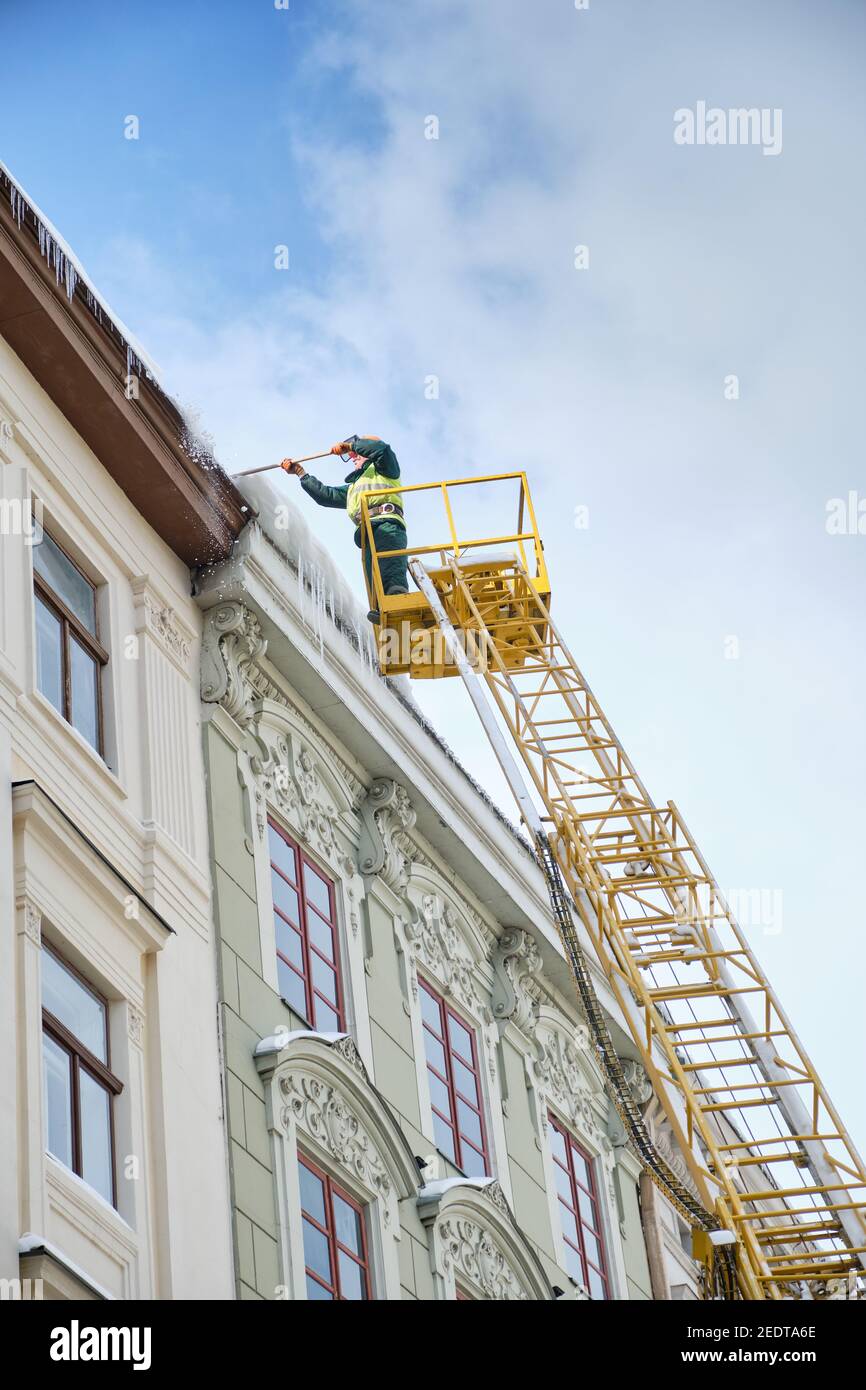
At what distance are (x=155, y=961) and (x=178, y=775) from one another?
196 centimetres

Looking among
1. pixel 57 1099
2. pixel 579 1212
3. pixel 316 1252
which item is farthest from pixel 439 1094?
pixel 57 1099

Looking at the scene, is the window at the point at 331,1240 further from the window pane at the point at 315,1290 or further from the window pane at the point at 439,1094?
the window pane at the point at 439,1094

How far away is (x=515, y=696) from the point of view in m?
21.7

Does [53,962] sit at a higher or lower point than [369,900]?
lower

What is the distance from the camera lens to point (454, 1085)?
2077cm


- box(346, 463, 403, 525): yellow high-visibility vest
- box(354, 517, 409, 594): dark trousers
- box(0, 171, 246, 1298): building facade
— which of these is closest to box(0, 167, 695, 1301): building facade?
box(0, 171, 246, 1298): building facade

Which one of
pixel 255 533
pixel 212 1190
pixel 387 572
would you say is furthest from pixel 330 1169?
pixel 387 572

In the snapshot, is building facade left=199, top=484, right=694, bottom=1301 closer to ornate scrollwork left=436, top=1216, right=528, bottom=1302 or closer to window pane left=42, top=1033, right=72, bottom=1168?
ornate scrollwork left=436, top=1216, right=528, bottom=1302

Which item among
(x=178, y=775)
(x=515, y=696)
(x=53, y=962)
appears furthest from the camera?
(x=515, y=696)

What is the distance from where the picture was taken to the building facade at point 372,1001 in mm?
17141

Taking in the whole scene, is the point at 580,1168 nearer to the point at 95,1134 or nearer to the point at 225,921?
the point at 225,921

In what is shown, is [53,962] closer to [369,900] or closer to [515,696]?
[369,900]
